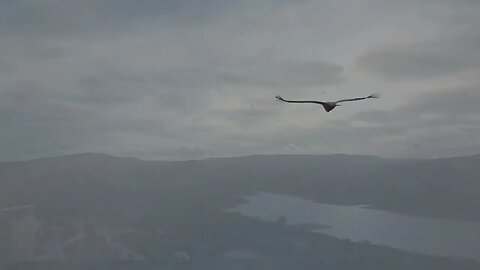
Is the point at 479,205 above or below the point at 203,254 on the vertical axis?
above

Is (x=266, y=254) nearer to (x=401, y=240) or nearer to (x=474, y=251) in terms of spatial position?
(x=401, y=240)

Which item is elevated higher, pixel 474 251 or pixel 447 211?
pixel 447 211

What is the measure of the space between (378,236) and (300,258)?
63.4 feet

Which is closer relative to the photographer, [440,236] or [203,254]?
[203,254]

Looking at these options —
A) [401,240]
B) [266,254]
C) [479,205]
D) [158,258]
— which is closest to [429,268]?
[401,240]

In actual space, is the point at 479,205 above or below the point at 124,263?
above

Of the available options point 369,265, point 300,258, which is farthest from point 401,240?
point 300,258

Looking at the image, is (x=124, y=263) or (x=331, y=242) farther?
(x=331, y=242)

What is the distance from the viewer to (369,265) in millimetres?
111500

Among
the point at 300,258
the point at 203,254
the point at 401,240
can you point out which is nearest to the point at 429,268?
the point at 401,240

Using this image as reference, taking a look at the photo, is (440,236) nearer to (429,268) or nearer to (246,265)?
(429,268)

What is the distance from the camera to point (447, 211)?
402 ft

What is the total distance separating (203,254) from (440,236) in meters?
52.9

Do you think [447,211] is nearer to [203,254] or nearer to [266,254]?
[266,254]
